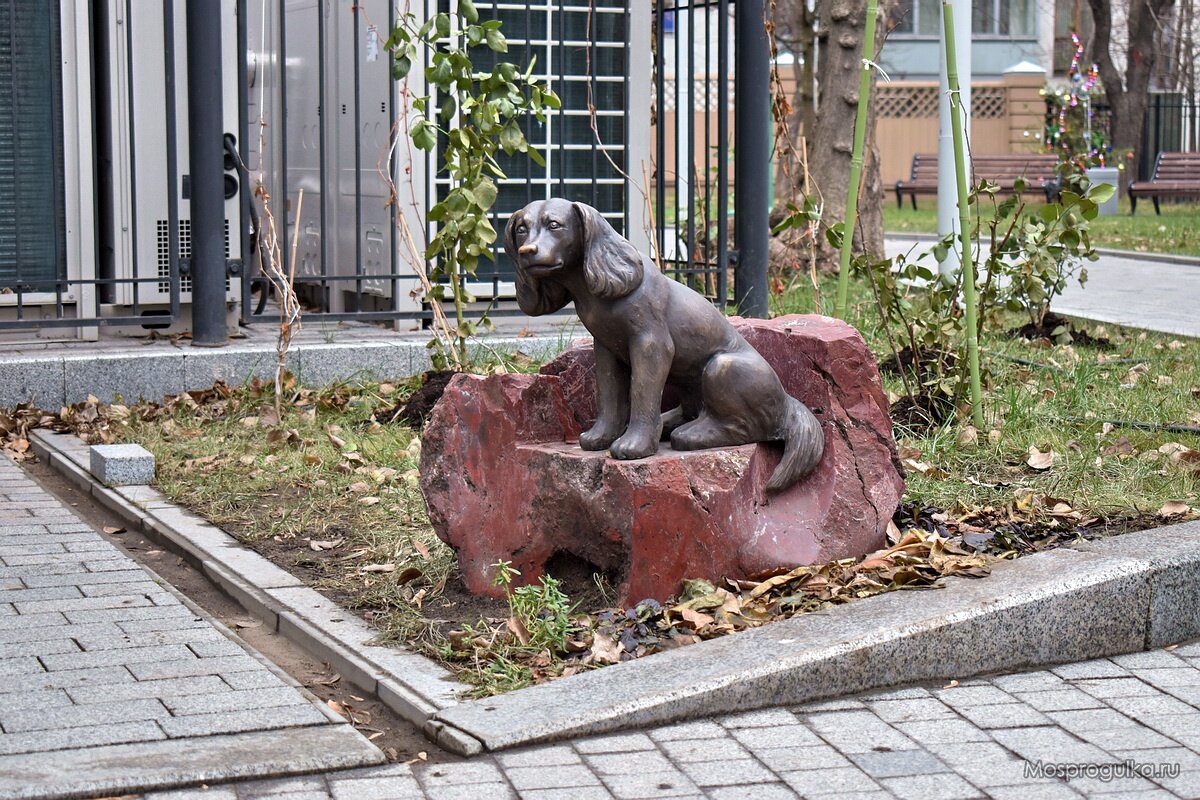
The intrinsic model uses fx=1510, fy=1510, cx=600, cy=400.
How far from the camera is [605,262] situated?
13.7ft

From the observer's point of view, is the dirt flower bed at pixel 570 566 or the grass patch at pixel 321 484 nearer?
the dirt flower bed at pixel 570 566

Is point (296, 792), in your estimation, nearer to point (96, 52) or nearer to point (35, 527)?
point (35, 527)

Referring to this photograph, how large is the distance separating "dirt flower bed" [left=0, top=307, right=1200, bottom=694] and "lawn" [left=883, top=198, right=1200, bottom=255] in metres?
9.66

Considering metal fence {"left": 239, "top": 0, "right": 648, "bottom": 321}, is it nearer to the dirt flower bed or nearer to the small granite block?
the dirt flower bed

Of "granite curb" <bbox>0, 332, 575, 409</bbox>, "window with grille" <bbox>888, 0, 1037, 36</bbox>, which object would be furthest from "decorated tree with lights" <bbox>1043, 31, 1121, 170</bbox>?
"granite curb" <bbox>0, 332, 575, 409</bbox>

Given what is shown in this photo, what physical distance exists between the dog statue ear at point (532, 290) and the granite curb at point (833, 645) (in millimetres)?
1041

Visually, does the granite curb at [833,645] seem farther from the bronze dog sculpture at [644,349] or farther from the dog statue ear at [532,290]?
the dog statue ear at [532,290]

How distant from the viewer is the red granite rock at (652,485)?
4.14 metres

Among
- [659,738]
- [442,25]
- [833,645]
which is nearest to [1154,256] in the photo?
[442,25]

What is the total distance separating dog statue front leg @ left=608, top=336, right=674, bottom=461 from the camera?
13.9 feet

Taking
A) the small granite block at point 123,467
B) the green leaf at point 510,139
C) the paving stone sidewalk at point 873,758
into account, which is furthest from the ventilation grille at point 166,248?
the paving stone sidewalk at point 873,758

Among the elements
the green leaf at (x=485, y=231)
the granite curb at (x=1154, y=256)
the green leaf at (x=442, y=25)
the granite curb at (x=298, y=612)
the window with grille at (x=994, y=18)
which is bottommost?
A: the granite curb at (x=298, y=612)

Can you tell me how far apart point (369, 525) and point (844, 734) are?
88.6 inches

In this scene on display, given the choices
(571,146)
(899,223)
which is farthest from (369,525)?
(899,223)
